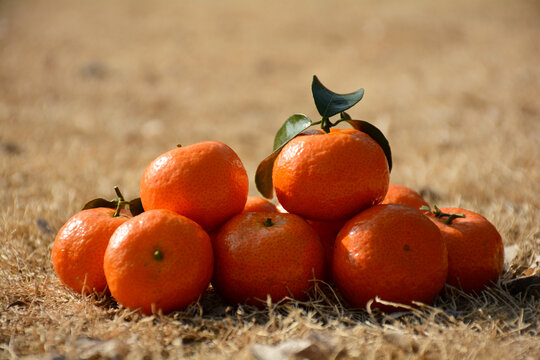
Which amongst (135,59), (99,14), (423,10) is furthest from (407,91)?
(99,14)

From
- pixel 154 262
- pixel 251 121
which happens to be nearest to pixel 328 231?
pixel 154 262

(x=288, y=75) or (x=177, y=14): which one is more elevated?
(x=177, y=14)

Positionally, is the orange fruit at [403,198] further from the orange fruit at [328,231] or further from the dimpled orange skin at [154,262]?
the dimpled orange skin at [154,262]

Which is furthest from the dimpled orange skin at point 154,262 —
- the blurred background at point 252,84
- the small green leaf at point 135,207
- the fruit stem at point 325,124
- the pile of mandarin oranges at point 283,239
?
the blurred background at point 252,84

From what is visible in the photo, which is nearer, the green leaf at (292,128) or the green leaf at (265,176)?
the green leaf at (292,128)

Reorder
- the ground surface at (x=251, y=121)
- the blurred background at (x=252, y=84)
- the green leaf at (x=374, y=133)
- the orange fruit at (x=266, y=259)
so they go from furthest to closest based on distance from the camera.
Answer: the blurred background at (x=252, y=84), the green leaf at (x=374, y=133), the orange fruit at (x=266, y=259), the ground surface at (x=251, y=121)

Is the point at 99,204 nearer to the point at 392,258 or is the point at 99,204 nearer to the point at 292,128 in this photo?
the point at 292,128

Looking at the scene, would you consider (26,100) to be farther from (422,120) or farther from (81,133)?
(422,120)

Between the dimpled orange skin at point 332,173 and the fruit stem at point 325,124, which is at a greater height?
the fruit stem at point 325,124
